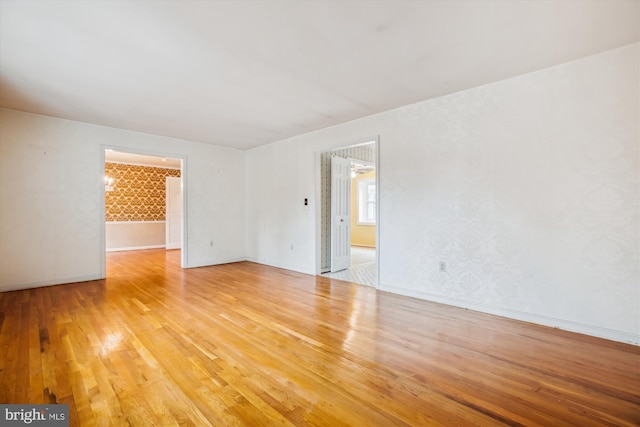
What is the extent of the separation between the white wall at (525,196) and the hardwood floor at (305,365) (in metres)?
0.35

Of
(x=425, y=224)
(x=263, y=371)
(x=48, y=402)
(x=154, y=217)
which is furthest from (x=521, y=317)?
(x=154, y=217)

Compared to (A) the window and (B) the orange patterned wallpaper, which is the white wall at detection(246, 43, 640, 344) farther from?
(B) the orange patterned wallpaper

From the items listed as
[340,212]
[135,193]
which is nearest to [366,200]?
[340,212]

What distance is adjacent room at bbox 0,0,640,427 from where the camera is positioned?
187 centimetres

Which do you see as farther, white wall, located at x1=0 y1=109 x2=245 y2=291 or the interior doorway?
the interior doorway

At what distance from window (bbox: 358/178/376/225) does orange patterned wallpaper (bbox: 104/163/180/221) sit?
6.24 metres

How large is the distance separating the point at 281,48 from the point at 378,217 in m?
2.54

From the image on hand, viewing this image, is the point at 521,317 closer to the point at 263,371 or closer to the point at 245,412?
the point at 263,371

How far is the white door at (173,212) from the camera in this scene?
8.84 meters

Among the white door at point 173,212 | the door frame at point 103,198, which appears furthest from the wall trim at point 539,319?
the white door at point 173,212

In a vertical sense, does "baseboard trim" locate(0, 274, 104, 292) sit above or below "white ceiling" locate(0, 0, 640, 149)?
below

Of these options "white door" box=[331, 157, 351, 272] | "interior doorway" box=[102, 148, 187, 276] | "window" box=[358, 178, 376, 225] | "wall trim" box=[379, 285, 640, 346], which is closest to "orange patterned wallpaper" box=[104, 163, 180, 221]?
"interior doorway" box=[102, 148, 187, 276]

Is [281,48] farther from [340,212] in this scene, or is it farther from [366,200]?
[366,200]

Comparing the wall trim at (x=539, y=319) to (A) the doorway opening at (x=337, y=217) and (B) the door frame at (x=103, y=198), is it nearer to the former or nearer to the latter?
(A) the doorway opening at (x=337, y=217)
